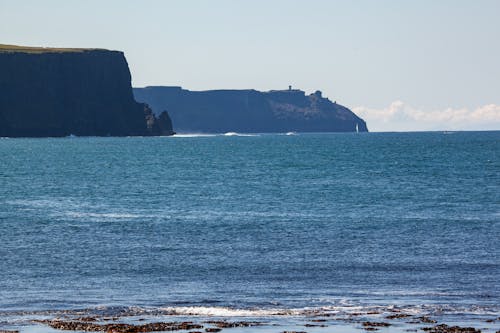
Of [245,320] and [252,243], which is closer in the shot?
[245,320]

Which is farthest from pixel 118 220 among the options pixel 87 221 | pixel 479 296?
pixel 479 296

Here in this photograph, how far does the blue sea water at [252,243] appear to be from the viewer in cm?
4394

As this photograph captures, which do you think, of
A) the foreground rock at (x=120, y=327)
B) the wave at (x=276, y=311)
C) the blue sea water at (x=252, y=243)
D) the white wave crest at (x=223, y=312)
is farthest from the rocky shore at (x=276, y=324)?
the blue sea water at (x=252, y=243)

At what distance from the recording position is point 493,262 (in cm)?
5269

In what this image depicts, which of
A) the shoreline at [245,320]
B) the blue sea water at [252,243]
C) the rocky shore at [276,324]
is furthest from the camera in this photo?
the blue sea water at [252,243]

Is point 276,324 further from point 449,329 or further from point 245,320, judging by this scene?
point 449,329

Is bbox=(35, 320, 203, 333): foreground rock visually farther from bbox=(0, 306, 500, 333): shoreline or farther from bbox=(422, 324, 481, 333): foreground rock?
bbox=(422, 324, 481, 333): foreground rock

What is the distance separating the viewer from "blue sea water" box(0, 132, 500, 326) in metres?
43.9

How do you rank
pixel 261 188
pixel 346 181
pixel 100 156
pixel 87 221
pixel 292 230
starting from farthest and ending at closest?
pixel 100 156 → pixel 346 181 → pixel 261 188 → pixel 87 221 → pixel 292 230

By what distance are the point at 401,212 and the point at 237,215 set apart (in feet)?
40.2

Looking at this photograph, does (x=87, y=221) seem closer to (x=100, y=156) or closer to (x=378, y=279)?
(x=378, y=279)

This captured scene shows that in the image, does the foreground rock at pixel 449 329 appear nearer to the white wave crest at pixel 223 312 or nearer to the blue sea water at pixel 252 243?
the blue sea water at pixel 252 243

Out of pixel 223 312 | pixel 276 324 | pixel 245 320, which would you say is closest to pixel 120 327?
pixel 245 320

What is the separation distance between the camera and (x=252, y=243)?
60469 millimetres
